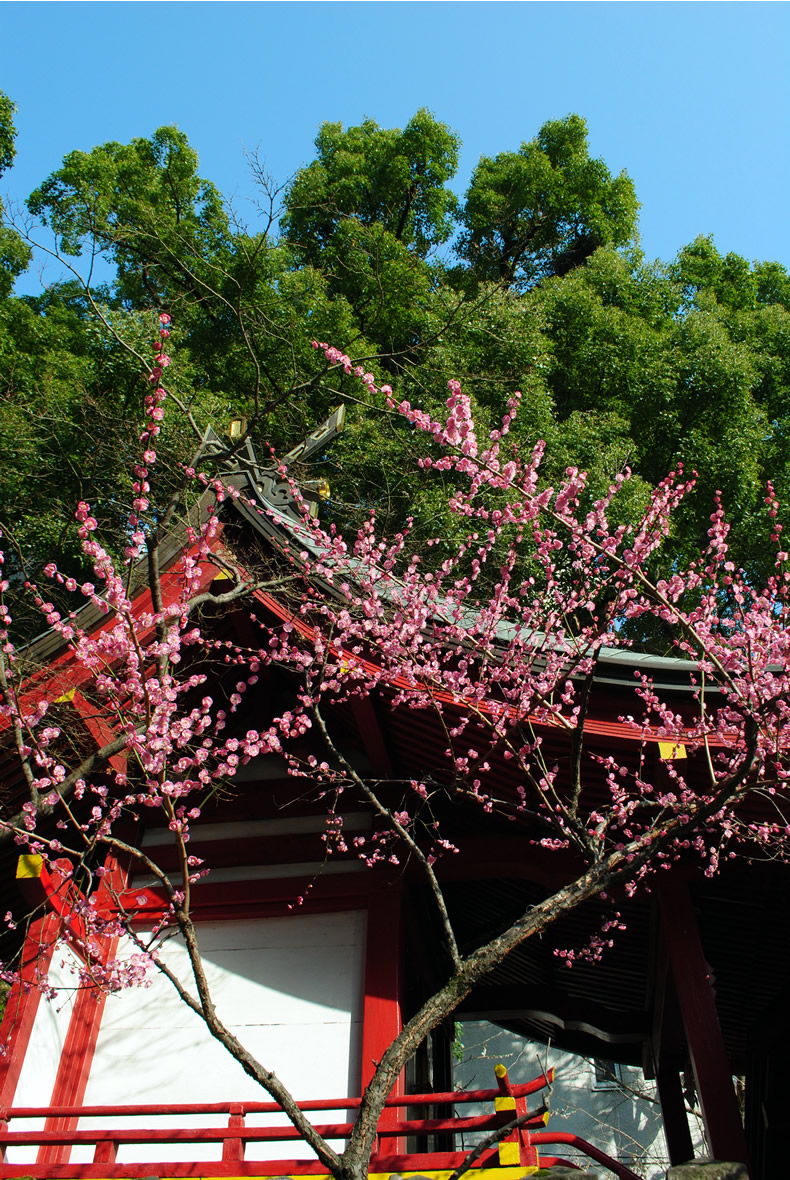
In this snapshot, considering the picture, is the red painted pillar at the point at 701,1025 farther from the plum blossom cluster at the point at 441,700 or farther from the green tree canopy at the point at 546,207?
the green tree canopy at the point at 546,207

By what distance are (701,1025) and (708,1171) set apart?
1749mm

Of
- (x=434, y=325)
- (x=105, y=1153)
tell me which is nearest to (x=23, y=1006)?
(x=105, y=1153)

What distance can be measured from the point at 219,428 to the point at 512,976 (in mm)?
8578

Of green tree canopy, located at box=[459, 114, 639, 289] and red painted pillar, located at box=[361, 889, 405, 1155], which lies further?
green tree canopy, located at box=[459, 114, 639, 289]

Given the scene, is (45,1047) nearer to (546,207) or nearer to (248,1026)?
(248,1026)

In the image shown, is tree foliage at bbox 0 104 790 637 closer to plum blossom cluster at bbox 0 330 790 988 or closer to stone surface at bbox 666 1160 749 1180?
plum blossom cluster at bbox 0 330 790 988

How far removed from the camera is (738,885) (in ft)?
24.7

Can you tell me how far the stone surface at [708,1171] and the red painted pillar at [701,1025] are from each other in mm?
850

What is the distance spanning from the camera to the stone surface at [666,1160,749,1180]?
4566 mm

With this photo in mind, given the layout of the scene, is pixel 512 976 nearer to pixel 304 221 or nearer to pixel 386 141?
pixel 304 221

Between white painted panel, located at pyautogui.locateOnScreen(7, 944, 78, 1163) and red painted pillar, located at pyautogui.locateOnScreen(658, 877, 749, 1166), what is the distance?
15.0 feet

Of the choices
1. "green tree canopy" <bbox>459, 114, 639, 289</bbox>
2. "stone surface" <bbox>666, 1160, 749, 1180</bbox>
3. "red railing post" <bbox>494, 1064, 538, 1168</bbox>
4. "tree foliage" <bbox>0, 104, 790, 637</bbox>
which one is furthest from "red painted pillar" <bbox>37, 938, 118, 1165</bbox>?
"green tree canopy" <bbox>459, 114, 639, 289</bbox>

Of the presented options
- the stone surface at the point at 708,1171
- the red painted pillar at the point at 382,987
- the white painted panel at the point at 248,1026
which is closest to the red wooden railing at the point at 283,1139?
the stone surface at the point at 708,1171

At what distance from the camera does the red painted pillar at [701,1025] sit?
226 inches
